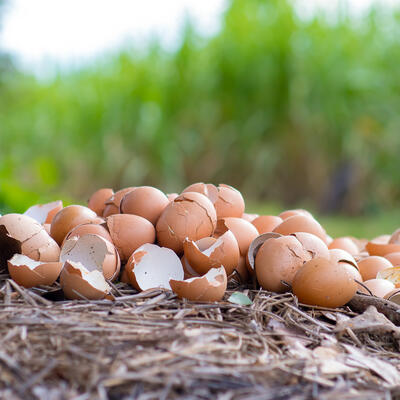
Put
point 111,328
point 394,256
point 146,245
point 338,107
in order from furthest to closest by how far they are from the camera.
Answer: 1. point 338,107
2. point 394,256
3. point 146,245
4. point 111,328

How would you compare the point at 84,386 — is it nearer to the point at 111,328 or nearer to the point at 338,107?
the point at 111,328

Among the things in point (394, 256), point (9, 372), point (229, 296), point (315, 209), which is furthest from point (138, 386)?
point (315, 209)

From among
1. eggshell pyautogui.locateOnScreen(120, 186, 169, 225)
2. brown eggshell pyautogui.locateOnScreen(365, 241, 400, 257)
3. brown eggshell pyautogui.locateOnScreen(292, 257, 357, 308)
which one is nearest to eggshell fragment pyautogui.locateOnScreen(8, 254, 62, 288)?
eggshell pyautogui.locateOnScreen(120, 186, 169, 225)

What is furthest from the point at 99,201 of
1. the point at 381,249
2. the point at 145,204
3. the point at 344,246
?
the point at 381,249

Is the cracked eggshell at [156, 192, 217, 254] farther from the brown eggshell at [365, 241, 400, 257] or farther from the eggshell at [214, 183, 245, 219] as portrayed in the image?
the brown eggshell at [365, 241, 400, 257]

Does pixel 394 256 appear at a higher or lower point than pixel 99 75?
lower
